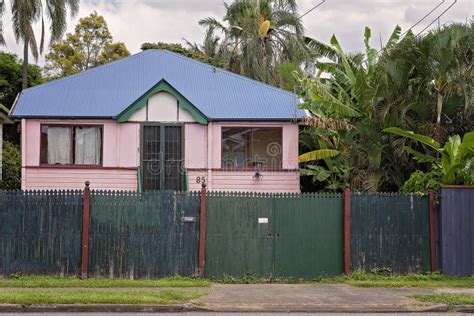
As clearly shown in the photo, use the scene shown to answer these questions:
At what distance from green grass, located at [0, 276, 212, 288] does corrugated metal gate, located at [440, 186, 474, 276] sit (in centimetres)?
533

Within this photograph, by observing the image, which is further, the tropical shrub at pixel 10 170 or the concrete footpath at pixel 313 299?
the tropical shrub at pixel 10 170

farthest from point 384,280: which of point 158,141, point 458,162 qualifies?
point 158,141

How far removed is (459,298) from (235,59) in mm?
26002

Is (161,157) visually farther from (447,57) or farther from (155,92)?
(447,57)

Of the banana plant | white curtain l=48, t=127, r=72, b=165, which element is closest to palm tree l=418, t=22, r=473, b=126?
the banana plant

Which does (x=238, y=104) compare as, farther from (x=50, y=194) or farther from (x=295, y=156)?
(x=50, y=194)

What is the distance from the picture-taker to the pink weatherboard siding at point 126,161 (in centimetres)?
2070

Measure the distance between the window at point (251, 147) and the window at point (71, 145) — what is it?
3.83m

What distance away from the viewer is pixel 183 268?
15.2 m

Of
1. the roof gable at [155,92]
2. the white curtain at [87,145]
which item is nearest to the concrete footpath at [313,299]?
the roof gable at [155,92]

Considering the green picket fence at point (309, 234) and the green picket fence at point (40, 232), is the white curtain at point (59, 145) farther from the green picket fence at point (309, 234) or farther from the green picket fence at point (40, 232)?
the green picket fence at point (309, 234)

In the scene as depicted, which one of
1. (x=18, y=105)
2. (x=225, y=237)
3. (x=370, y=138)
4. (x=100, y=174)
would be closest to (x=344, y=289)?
(x=225, y=237)

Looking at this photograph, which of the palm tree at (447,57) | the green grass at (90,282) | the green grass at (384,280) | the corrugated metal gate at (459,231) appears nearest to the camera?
the green grass at (90,282)

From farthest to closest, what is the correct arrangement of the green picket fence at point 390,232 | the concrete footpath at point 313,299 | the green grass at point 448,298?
the green picket fence at point 390,232 < the green grass at point 448,298 < the concrete footpath at point 313,299
